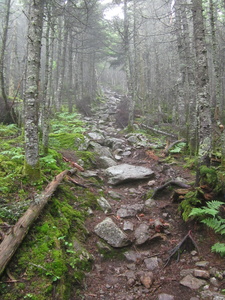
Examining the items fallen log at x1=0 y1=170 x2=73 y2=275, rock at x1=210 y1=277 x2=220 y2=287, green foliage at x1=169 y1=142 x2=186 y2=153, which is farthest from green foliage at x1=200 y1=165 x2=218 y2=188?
green foliage at x1=169 y1=142 x2=186 y2=153

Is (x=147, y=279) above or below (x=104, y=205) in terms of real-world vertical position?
below

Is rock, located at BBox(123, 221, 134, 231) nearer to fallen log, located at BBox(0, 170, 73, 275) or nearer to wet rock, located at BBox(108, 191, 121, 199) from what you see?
wet rock, located at BBox(108, 191, 121, 199)

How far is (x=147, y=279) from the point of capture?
12.5 feet

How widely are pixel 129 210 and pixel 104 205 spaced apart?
0.72 meters

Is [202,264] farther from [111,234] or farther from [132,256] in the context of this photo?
[111,234]

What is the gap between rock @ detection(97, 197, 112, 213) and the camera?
592cm

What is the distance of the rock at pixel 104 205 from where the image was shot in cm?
592

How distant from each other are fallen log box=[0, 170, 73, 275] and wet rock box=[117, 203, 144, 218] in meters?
2.01

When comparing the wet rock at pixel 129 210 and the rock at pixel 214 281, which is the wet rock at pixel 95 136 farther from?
the rock at pixel 214 281

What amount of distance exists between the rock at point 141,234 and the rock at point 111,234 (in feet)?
0.89

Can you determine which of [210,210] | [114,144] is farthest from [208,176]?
[114,144]

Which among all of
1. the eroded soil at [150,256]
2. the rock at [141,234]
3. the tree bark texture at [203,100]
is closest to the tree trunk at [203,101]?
the tree bark texture at [203,100]

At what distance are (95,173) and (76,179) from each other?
1068mm

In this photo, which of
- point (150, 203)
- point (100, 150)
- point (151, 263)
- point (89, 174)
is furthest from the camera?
point (100, 150)
